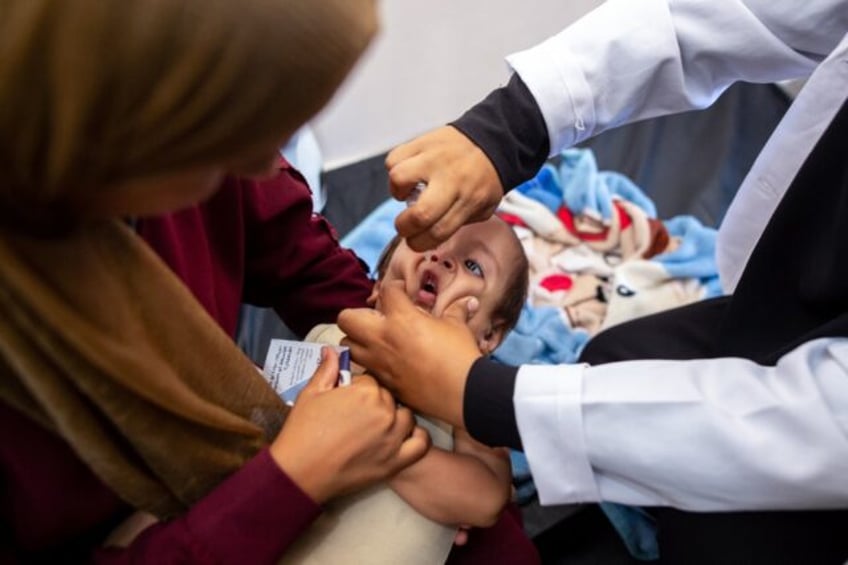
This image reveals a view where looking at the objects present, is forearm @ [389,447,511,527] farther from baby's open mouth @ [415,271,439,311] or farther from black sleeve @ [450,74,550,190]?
black sleeve @ [450,74,550,190]

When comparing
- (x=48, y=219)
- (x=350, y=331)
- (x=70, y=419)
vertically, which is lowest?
(x=350, y=331)

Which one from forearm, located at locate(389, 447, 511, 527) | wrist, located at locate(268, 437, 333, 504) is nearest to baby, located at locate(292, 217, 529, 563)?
forearm, located at locate(389, 447, 511, 527)

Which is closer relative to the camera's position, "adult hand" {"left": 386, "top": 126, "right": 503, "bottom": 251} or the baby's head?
"adult hand" {"left": 386, "top": 126, "right": 503, "bottom": 251}

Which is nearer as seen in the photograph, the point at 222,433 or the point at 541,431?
the point at 222,433

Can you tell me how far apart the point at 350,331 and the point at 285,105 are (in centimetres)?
45

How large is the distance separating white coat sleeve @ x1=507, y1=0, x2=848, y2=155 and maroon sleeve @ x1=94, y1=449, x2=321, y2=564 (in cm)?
61

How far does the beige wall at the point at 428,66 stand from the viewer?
76.2 inches

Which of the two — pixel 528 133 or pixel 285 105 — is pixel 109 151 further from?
pixel 528 133

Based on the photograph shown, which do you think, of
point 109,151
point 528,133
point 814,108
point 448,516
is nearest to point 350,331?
point 448,516

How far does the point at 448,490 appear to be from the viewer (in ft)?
2.82

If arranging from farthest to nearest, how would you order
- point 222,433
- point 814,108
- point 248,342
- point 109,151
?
point 248,342 < point 814,108 < point 222,433 < point 109,151

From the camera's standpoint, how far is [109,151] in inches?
18.3

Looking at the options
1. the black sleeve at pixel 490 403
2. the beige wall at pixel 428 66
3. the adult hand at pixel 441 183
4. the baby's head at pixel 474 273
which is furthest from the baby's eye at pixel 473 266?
the beige wall at pixel 428 66

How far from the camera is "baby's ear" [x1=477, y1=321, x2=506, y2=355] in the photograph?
3.68 feet
